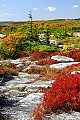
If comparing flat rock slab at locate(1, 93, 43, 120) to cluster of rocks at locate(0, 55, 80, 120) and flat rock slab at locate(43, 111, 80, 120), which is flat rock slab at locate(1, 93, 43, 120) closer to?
cluster of rocks at locate(0, 55, 80, 120)

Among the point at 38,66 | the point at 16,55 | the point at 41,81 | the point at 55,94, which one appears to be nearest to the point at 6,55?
the point at 16,55

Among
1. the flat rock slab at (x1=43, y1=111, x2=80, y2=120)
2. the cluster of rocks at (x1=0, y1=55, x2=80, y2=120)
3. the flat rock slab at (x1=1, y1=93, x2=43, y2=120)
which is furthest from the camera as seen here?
the flat rock slab at (x1=1, y1=93, x2=43, y2=120)

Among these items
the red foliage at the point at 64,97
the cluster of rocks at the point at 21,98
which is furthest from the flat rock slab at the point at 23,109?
the red foliage at the point at 64,97

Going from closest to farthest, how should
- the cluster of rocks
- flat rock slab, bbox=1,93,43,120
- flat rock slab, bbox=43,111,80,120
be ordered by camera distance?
flat rock slab, bbox=43,111,80,120 → the cluster of rocks → flat rock slab, bbox=1,93,43,120

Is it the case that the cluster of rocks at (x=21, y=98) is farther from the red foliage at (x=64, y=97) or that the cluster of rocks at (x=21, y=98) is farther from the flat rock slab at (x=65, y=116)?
the red foliage at (x=64, y=97)

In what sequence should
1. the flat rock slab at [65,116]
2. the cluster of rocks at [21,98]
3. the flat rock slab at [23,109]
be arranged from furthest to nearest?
the flat rock slab at [23,109] < the cluster of rocks at [21,98] < the flat rock slab at [65,116]

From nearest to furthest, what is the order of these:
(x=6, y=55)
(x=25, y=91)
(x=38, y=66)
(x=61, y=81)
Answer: (x=61, y=81) < (x=25, y=91) < (x=38, y=66) < (x=6, y=55)

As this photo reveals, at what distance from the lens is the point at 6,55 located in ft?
102

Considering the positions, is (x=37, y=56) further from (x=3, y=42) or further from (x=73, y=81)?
(x=73, y=81)

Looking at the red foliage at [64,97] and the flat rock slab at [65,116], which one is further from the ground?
the red foliage at [64,97]

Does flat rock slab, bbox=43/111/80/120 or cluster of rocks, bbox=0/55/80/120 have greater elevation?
flat rock slab, bbox=43/111/80/120

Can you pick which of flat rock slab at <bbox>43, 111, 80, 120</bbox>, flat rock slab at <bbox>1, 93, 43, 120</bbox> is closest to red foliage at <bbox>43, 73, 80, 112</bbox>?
flat rock slab at <bbox>43, 111, 80, 120</bbox>

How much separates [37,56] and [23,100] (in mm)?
15827

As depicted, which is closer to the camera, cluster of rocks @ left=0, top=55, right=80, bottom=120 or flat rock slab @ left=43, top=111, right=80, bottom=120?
flat rock slab @ left=43, top=111, right=80, bottom=120
